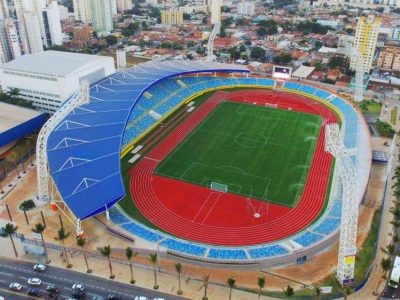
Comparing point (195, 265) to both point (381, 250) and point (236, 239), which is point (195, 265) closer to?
point (236, 239)

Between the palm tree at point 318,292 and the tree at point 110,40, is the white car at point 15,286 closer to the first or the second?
the palm tree at point 318,292

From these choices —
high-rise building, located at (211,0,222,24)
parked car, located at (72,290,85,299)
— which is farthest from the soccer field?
high-rise building, located at (211,0,222,24)

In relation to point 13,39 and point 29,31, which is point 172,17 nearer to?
point 29,31

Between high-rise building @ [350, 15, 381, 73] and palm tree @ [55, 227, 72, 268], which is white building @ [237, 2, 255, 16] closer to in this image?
high-rise building @ [350, 15, 381, 73]

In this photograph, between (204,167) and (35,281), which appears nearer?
(35,281)

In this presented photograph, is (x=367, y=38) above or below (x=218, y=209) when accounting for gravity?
above

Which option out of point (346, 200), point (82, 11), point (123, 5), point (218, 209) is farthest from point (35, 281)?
point (123, 5)

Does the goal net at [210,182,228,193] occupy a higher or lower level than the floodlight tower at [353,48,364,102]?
lower
